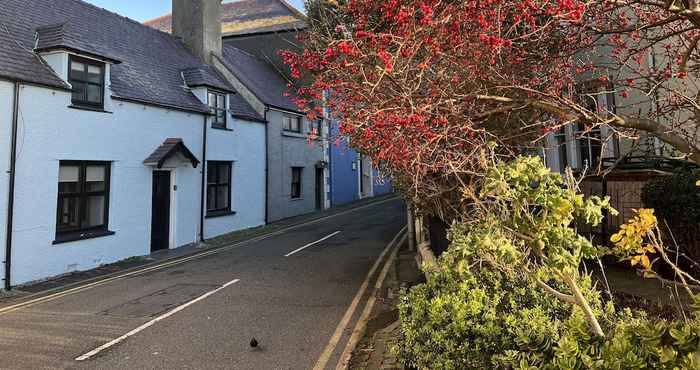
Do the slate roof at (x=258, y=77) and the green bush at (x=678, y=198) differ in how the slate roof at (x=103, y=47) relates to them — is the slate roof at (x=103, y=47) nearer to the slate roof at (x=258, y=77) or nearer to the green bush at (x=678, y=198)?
the slate roof at (x=258, y=77)

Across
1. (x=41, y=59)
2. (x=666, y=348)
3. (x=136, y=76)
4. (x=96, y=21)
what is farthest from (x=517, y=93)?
(x=96, y=21)

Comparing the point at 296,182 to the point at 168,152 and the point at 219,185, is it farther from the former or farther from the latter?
the point at 168,152

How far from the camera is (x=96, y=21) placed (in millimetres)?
16359

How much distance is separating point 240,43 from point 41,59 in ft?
61.0

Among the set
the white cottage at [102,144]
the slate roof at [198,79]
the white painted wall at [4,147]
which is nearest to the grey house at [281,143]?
the white cottage at [102,144]

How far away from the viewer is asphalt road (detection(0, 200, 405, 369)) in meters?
5.52

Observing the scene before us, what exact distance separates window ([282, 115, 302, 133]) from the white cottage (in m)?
4.26

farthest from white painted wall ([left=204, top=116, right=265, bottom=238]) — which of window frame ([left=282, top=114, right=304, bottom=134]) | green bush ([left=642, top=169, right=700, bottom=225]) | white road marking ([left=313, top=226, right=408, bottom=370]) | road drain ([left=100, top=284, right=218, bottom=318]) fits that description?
green bush ([left=642, top=169, right=700, bottom=225])

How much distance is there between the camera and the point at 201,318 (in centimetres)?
709

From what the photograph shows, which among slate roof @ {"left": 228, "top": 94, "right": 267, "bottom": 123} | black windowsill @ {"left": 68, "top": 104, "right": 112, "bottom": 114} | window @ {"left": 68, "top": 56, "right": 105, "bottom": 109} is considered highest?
slate roof @ {"left": 228, "top": 94, "right": 267, "bottom": 123}

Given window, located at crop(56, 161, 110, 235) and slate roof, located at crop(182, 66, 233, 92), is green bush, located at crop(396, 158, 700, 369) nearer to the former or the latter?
window, located at crop(56, 161, 110, 235)

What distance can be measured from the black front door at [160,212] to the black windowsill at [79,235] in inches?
86.4

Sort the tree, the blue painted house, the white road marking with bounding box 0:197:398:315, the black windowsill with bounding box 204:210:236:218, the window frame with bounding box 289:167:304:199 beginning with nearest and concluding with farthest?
the tree
the white road marking with bounding box 0:197:398:315
the black windowsill with bounding box 204:210:236:218
the window frame with bounding box 289:167:304:199
the blue painted house

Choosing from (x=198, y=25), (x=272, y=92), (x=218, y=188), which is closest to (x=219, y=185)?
(x=218, y=188)
